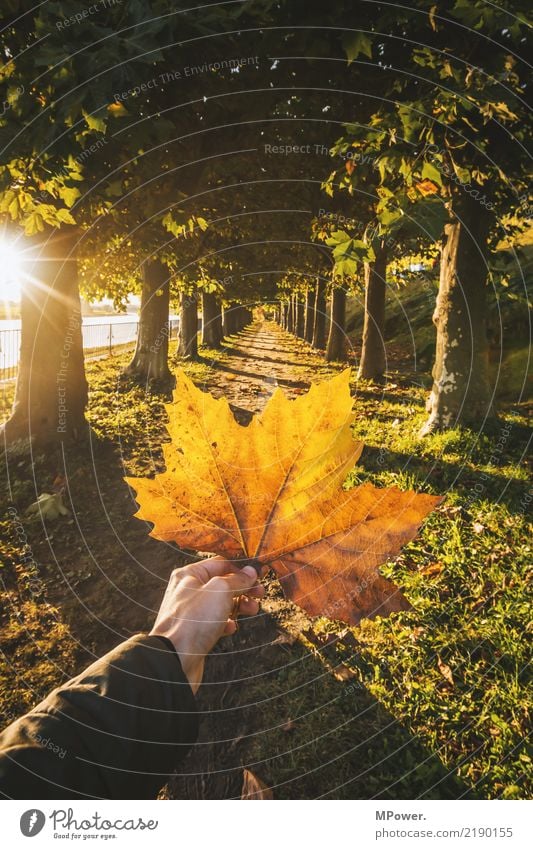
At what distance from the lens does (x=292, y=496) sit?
1.10m

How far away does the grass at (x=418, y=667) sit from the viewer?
2691mm

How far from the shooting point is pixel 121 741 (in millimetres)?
1369

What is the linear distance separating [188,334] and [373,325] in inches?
152

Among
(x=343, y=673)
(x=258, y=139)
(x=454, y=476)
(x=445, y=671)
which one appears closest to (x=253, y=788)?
(x=343, y=673)

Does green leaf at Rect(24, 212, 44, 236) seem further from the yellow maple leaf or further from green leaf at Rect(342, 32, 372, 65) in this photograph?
the yellow maple leaf

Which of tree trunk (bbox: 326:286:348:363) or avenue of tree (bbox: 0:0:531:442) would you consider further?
tree trunk (bbox: 326:286:348:363)

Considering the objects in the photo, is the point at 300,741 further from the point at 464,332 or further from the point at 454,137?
the point at 454,137

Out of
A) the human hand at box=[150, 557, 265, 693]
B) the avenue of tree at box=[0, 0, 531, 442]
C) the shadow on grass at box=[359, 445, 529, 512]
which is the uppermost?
the avenue of tree at box=[0, 0, 531, 442]

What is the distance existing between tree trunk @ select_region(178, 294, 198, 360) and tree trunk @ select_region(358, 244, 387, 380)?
10.8ft

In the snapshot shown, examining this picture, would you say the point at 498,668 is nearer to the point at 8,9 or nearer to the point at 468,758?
A: the point at 468,758

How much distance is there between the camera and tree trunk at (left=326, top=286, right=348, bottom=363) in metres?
11.2

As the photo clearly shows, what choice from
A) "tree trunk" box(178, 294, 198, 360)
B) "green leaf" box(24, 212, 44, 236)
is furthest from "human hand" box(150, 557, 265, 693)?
"tree trunk" box(178, 294, 198, 360)
